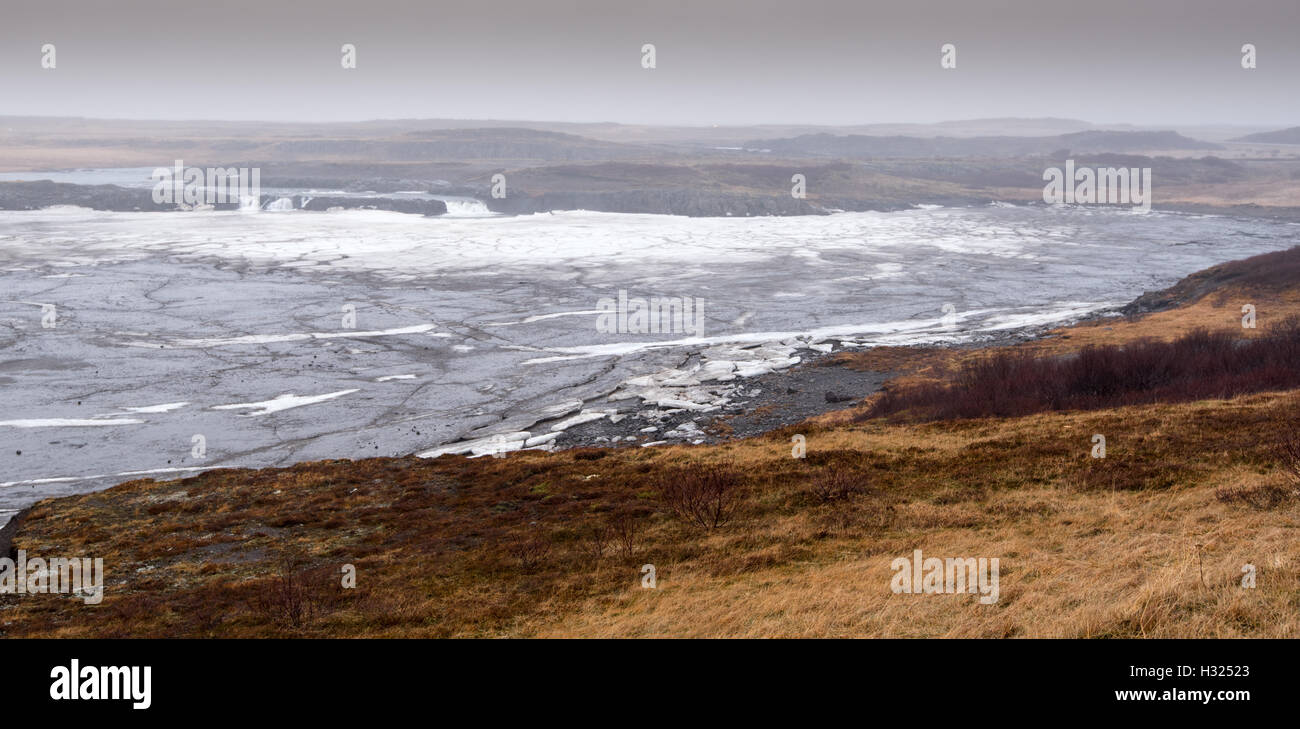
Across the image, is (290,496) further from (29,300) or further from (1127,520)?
(29,300)

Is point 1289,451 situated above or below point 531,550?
above

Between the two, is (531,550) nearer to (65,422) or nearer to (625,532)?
(625,532)

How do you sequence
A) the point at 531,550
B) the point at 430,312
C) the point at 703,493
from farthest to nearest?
the point at 430,312
the point at 703,493
the point at 531,550

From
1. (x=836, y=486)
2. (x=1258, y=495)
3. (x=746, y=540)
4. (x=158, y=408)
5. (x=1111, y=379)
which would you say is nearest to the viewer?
(x=1258, y=495)

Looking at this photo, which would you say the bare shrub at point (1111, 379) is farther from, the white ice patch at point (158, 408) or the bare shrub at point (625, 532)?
the white ice patch at point (158, 408)

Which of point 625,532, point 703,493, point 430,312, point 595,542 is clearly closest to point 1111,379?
point 703,493

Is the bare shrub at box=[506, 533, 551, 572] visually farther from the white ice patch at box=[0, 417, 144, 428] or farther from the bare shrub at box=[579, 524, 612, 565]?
the white ice patch at box=[0, 417, 144, 428]

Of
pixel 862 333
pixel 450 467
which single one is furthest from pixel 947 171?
pixel 450 467
